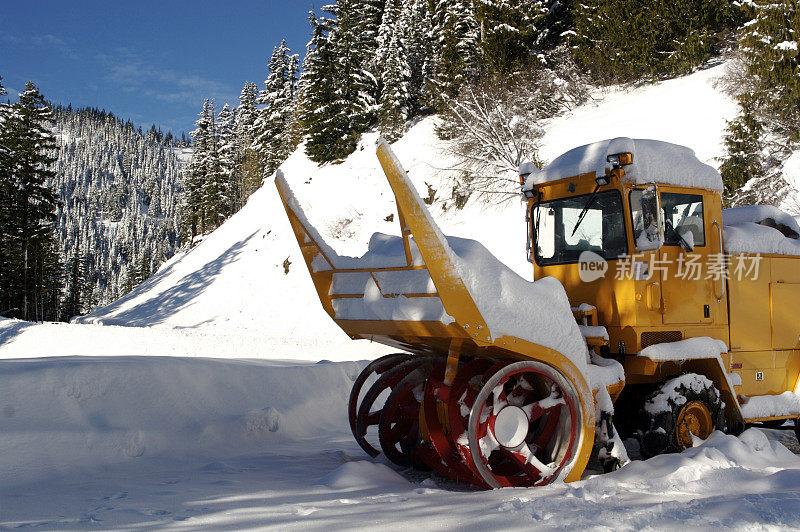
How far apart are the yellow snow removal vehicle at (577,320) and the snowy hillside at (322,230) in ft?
25.0

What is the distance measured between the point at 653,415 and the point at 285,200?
4058 mm

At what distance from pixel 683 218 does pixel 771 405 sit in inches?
94.4

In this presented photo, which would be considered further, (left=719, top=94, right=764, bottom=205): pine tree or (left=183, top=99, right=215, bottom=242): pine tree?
(left=183, top=99, right=215, bottom=242): pine tree

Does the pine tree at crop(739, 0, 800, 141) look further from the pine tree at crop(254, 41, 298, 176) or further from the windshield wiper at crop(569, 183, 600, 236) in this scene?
the pine tree at crop(254, 41, 298, 176)

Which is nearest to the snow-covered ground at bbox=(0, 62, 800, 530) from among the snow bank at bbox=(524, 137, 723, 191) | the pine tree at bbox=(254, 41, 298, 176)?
the snow bank at bbox=(524, 137, 723, 191)

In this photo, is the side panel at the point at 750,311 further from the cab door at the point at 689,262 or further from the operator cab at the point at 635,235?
the cab door at the point at 689,262

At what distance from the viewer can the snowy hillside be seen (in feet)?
70.2

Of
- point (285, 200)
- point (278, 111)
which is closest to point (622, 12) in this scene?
point (285, 200)

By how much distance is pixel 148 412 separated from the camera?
6.64 metres

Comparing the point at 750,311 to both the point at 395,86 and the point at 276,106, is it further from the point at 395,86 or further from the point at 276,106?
the point at 276,106

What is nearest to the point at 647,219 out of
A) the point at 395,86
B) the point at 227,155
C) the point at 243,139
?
the point at 395,86

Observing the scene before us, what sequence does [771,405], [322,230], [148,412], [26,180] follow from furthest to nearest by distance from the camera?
[26,180]
[322,230]
[148,412]
[771,405]

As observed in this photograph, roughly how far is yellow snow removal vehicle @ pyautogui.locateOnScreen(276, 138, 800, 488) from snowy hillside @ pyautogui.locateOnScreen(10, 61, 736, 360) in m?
7.61

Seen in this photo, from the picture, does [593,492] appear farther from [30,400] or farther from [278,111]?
[278,111]
